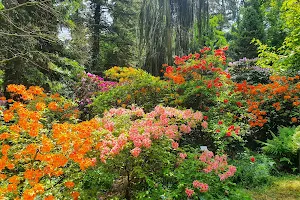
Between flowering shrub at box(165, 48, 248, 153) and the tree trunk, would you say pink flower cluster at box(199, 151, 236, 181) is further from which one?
the tree trunk

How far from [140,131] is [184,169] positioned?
64 cm

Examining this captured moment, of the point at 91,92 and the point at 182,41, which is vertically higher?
the point at 182,41

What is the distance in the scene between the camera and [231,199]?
2.85m

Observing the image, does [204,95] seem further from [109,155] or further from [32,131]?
[32,131]

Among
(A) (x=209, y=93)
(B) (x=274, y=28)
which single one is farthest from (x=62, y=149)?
(B) (x=274, y=28)

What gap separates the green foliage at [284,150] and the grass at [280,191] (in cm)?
47

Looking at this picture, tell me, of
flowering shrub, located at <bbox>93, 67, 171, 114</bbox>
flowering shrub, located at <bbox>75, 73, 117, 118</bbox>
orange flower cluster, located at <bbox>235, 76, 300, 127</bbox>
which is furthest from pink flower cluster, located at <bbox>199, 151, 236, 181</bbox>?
flowering shrub, located at <bbox>75, 73, 117, 118</bbox>

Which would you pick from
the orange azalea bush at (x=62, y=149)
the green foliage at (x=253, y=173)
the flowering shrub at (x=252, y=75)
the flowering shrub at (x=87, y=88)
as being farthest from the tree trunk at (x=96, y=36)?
the orange azalea bush at (x=62, y=149)

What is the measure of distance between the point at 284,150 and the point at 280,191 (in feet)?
3.89

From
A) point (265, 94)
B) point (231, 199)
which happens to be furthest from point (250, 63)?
point (231, 199)

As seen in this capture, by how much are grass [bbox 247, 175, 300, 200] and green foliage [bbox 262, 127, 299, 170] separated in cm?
47

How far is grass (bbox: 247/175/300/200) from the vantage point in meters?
3.68

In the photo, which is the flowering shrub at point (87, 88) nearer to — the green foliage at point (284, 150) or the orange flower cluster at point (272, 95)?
the orange flower cluster at point (272, 95)

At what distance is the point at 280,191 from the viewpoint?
386 centimetres
